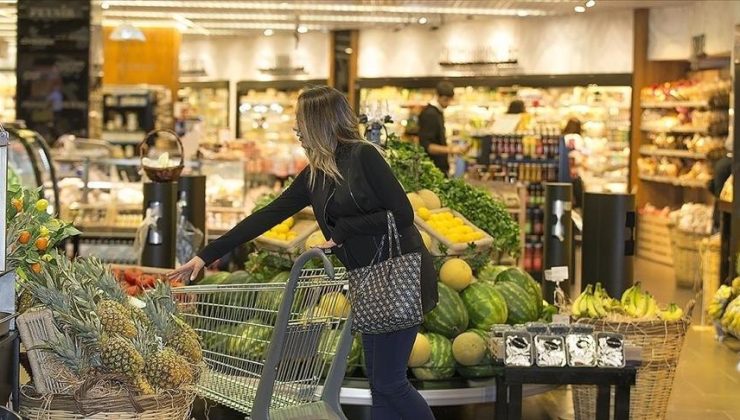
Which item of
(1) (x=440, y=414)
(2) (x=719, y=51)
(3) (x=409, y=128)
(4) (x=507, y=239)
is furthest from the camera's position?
(2) (x=719, y=51)

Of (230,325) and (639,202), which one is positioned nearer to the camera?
(230,325)

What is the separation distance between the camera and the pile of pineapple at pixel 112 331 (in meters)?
3.65

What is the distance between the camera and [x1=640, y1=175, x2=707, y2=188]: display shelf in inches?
601

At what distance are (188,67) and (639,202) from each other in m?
11.5

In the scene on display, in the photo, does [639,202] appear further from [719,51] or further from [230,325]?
[230,325]

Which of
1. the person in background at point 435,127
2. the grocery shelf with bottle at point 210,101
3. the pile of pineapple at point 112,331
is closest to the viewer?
the pile of pineapple at point 112,331

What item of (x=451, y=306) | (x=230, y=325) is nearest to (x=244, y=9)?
(x=451, y=306)

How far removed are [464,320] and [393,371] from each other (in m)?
1.45

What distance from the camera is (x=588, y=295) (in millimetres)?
6148

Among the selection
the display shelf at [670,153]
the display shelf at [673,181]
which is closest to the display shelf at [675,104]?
the display shelf at [670,153]

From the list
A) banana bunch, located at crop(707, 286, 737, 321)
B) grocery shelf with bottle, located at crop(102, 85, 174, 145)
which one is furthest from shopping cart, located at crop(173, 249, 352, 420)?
grocery shelf with bottle, located at crop(102, 85, 174, 145)

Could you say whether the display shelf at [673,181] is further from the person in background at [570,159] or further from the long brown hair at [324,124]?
the long brown hair at [324,124]

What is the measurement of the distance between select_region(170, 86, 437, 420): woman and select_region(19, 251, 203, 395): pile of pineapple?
0.72m

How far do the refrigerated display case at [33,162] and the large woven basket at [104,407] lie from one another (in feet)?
16.9
